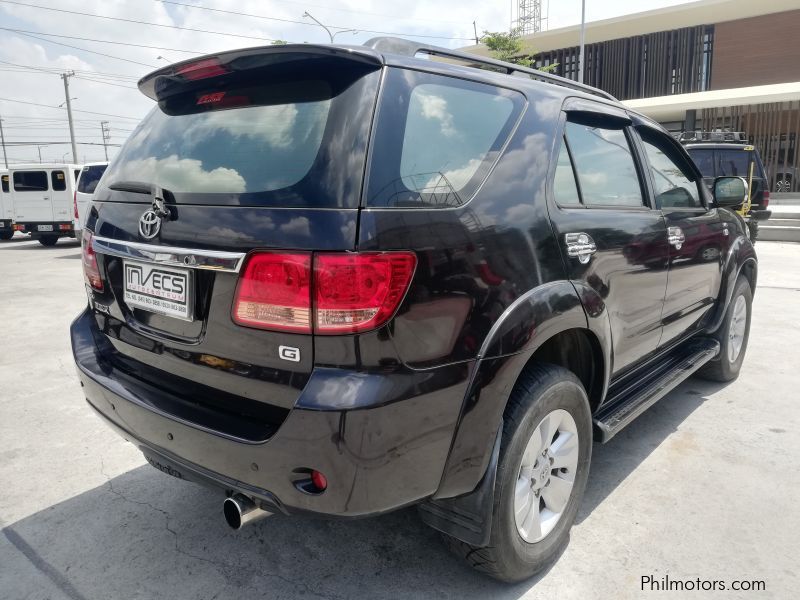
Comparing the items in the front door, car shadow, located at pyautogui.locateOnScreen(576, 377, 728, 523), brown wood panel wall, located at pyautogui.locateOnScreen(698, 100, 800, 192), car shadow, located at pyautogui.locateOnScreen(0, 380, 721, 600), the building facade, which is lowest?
car shadow, located at pyautogui.locateOnScreen(576, 377, 728, 523)

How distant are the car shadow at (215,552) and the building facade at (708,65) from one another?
2286 cm

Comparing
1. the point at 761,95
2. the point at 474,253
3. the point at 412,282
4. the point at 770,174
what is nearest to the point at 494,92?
the point at 474,253

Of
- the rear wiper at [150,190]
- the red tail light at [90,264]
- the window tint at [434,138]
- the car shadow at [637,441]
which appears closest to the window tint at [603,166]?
the window tint at [434,138]

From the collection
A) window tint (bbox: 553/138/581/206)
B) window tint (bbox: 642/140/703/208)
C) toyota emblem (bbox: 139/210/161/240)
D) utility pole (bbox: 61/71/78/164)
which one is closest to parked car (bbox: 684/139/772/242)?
window tint (bbox: 642/140/703/208)

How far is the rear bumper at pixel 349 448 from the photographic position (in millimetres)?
1581

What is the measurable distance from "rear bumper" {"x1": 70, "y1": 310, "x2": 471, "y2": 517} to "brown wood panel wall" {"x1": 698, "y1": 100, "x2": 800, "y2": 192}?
2447 centimetres

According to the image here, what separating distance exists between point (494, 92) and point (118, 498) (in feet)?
8.26

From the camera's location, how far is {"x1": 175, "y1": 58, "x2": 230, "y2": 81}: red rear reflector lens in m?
2.00

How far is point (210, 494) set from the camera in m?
2.83

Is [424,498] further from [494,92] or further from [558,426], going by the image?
[494,92]

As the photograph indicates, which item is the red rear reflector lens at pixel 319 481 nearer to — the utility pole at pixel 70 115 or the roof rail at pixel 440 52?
the roof rail at pixel 440 52

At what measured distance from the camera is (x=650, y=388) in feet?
9.87
